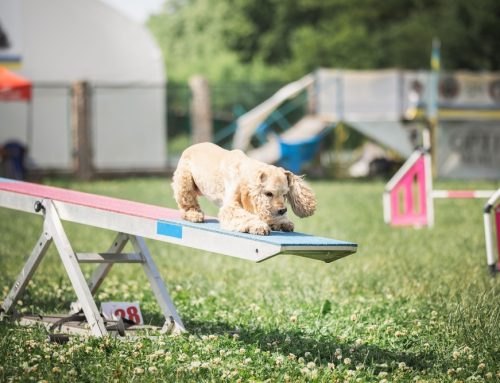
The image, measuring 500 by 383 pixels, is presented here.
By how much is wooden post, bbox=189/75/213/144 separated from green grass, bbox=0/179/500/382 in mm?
13307

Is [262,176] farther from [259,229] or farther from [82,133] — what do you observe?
[82,133]

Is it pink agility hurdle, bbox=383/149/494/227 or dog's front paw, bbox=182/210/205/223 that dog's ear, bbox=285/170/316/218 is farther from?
pink agility hurdle, bbox=383/149/494/227

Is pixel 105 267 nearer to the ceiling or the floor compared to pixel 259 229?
nearer to the floor

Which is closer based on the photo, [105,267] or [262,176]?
[262,176]

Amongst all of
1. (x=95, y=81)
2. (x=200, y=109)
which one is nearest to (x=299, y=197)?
(x=200, y=109)

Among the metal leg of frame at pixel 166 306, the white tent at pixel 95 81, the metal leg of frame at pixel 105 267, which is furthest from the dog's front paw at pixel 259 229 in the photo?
the white tent at pixel 95 81

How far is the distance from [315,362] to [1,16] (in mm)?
20984

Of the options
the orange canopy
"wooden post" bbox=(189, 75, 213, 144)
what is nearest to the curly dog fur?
the orange canopy

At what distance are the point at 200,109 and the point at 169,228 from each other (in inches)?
766

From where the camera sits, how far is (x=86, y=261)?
6.02 m

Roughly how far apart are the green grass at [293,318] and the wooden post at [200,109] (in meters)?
13.3

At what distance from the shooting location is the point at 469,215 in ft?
48.1

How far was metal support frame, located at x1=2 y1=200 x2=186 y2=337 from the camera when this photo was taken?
5688 mm

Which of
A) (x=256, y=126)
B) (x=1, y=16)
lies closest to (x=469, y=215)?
(x=256, y=126)
